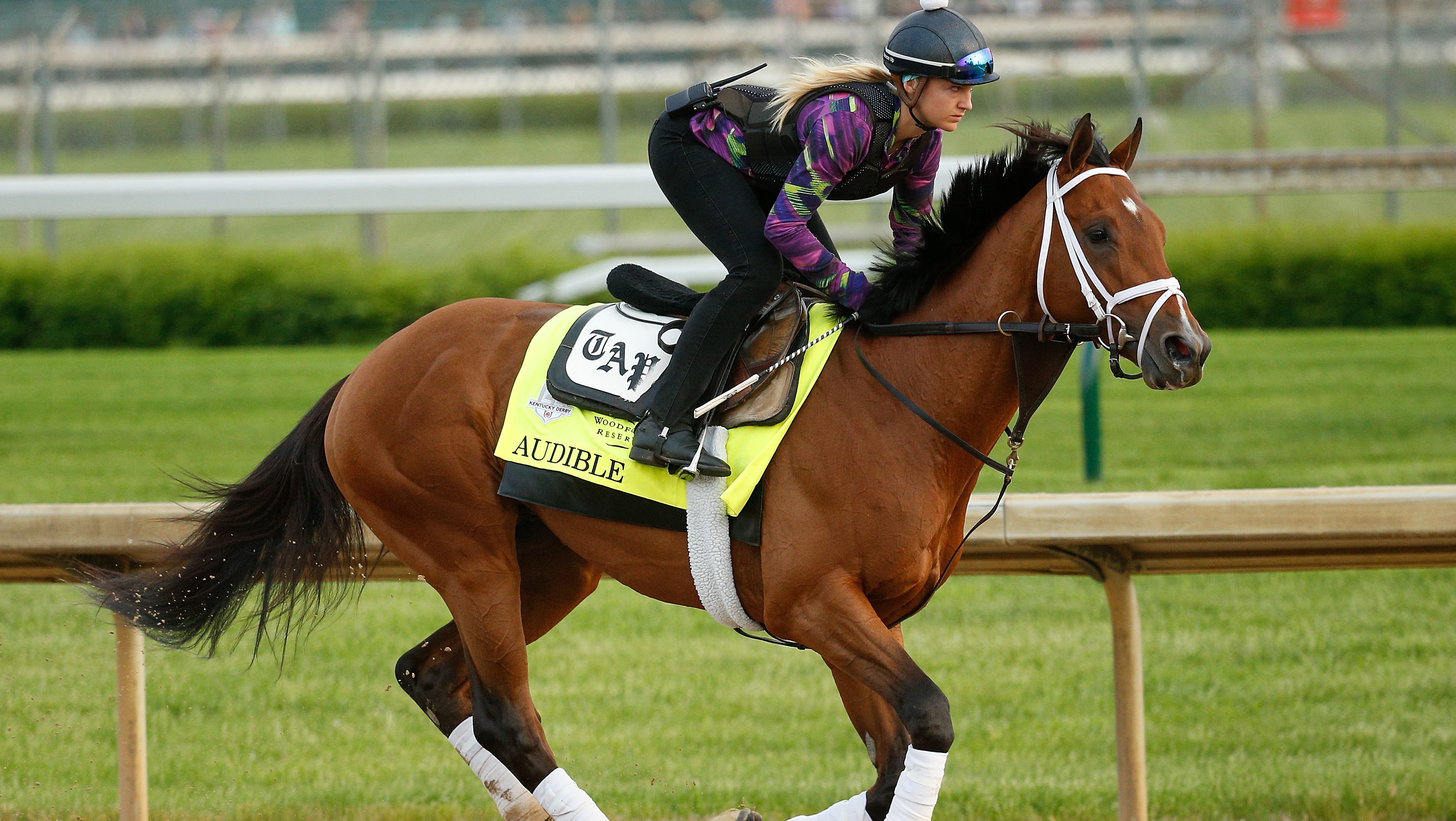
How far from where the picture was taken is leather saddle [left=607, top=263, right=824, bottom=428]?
3.46 m

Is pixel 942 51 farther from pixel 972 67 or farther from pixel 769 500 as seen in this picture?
pixel 769 500

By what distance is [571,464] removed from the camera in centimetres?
357

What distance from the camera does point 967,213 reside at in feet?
11.3

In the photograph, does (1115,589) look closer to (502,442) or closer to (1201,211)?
(502,442)

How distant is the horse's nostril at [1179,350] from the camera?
119 inches

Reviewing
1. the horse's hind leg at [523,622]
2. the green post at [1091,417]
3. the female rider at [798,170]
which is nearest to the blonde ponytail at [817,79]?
the female rider at [798,170]

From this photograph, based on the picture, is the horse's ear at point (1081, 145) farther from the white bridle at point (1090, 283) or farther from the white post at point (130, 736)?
the white post at point (130, 736)

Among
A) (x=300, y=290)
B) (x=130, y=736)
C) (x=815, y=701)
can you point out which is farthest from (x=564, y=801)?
(x=300, y=290)

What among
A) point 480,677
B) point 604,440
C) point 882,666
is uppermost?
point 604,440

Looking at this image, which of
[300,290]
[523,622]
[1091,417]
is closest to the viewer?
[523,622]

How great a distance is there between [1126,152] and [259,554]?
2.57 m

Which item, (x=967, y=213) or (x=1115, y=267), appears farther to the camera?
(x=967, y=213)

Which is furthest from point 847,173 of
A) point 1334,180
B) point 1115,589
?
point 1334,180

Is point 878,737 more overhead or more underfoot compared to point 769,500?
more underfoot
